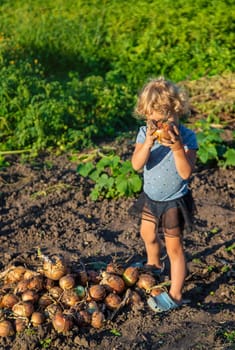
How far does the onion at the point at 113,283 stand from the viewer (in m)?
4.57

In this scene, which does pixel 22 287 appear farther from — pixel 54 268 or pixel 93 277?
pixel 93 277

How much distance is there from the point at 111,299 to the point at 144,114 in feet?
3.61

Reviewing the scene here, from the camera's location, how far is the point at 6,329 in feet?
14.2

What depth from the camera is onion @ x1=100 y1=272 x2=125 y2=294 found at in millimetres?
4566

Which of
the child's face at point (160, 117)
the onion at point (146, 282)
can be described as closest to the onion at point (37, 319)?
the onion at point (146, 282)

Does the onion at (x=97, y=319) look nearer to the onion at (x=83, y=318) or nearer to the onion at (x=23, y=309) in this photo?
the onion at (x=83, y=318)

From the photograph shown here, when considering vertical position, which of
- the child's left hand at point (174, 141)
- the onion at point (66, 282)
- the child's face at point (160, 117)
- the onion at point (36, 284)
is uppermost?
the child's face at point (160, 117)

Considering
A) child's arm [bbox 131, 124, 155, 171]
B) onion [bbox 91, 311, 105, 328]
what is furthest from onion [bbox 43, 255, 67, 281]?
child's arm [bbox 131, 124, 155, 171]

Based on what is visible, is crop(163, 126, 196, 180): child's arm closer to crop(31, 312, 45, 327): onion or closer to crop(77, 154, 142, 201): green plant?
crop(31, 312, 45, 327): onion

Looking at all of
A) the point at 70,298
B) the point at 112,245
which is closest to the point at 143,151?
the point at 70,298

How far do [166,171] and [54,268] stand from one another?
2.88 feet

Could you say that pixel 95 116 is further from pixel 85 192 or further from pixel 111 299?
pixel 111 299

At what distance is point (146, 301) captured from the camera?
4598 mm

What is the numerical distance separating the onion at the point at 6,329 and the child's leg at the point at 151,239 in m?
0.97
